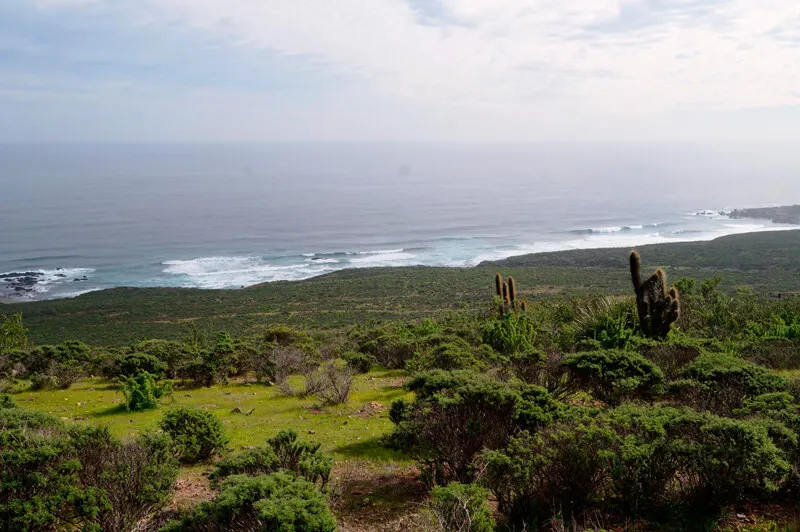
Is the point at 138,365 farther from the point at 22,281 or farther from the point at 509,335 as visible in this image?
the point at 22,281

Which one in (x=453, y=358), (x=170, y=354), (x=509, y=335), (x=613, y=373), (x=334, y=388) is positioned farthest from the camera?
(x=170, y=354)

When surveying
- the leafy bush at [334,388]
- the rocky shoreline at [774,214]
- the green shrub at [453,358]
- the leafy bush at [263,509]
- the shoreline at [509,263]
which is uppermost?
the rocky shoreline at [774,214]

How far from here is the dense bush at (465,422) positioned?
736 centimetres

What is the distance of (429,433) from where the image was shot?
24.3 ft

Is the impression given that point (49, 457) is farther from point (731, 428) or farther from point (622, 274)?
point (622, 274)

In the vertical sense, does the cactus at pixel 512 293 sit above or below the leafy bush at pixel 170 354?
above

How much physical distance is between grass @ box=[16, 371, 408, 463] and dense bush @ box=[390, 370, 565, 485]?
1614 mm

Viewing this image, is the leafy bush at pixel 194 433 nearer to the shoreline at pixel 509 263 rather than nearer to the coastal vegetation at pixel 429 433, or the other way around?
the coastal vegetation at pixel 429 433

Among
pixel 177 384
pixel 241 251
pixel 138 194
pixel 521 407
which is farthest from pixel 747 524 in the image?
pixel 138 194

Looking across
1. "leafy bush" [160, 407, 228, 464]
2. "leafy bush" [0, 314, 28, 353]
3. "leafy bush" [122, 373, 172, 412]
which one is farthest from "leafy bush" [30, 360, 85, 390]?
"leafy bush" [160, 407, 228, 464]

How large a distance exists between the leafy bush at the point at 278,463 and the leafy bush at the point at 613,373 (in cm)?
503

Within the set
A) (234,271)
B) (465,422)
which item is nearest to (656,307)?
(465,422)

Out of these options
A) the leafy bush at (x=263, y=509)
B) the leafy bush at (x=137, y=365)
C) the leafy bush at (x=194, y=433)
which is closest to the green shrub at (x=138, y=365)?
the leafy bush at (x=137, y=365)

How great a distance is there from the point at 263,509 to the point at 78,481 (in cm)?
228
